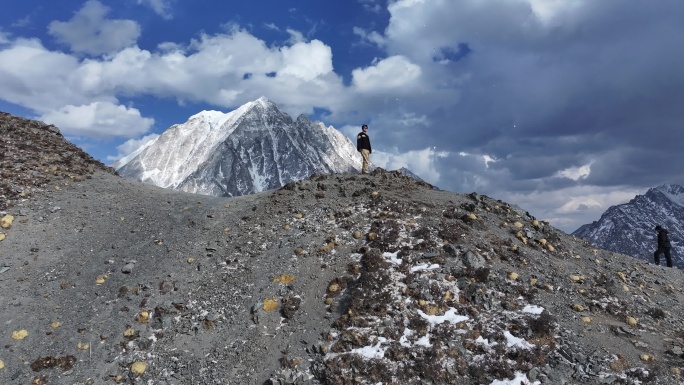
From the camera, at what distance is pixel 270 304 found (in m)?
17.9

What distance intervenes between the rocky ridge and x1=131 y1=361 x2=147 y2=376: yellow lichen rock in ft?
0.44

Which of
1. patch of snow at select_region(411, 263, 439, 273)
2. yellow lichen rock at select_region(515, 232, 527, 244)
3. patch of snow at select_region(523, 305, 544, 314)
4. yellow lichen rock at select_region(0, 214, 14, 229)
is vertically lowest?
patch of snow at select_region(523, 305, 544, 314)

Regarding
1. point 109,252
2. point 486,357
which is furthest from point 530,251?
point 109,252

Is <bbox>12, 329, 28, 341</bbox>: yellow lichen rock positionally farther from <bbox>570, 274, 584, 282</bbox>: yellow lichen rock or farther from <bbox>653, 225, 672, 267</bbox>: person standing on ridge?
<bbox>653, 225, 672, 267</bbox>: person standing on ridge

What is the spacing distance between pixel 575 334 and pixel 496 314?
2707 millimetres

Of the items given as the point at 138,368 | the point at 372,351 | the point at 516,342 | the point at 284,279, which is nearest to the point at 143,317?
the point at 138,368

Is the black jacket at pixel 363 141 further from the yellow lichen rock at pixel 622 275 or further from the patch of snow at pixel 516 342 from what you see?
the patch of snow at pixel 516 342

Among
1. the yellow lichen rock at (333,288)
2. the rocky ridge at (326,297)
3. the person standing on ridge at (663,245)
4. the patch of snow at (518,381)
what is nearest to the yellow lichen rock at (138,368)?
the rocky ridge at (326,297)

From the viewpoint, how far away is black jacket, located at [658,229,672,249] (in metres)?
31.4

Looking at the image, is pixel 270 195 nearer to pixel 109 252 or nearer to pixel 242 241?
pixel 242 241

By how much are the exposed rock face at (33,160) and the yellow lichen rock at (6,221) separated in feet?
4.75

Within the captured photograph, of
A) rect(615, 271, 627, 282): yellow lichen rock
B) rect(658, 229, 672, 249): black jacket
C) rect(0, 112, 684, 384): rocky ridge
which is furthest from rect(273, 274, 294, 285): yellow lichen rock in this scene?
rect(658, 229, 672, 249): black jacket

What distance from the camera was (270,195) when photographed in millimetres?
27688

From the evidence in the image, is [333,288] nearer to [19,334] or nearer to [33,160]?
[19,334]
